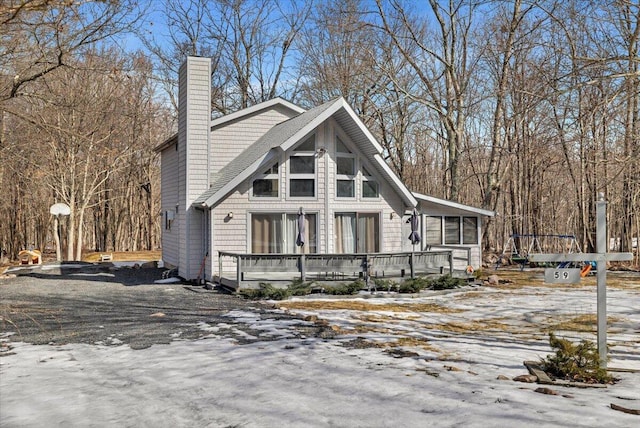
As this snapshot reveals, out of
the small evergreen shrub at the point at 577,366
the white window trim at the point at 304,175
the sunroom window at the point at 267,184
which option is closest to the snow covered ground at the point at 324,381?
the small evergreen shrub at the point at 577,366

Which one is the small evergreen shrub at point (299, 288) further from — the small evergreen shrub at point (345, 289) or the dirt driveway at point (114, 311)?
the dirt driveway at point (114, 311)

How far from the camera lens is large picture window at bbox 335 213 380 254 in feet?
55.7

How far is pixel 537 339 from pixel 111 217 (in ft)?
113

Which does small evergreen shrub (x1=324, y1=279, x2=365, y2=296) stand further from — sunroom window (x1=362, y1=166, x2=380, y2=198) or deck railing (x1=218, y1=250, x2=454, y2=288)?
sunroom window (x1=362, y1=166, x2=380, y2=198)

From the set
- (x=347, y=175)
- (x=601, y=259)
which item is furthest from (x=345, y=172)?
(x=601, y=259)

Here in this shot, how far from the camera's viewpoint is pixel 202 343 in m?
7.94

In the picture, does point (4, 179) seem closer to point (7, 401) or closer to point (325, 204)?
point (325, 204)

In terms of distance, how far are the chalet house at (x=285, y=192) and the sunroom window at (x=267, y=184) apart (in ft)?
0.10

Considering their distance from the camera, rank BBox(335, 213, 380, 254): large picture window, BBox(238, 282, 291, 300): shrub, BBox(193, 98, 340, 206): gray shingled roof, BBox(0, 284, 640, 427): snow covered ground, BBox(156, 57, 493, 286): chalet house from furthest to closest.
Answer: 1. BBox(335, 213, 380, 254): large picture window
2. BBox(156, 57, 493, 286): chalet house
3. BBox(193, 98, 340, 206): gray shingled roof
4. BBox(238, 282, 291, 300): shrub
5. BBox(0, 284, 640, 427): snow covered ground

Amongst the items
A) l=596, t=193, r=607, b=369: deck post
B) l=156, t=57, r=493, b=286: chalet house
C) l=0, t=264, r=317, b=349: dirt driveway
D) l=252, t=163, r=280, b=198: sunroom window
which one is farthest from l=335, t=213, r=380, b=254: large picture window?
l=596, t=193, r=607, b=369: deck post

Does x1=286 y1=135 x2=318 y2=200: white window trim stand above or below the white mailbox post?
above

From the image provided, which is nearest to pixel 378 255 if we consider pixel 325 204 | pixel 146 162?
pixel 325 204

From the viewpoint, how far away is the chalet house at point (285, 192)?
16.0 meters

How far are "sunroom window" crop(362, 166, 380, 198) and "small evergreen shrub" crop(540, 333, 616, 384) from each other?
1144 cm
